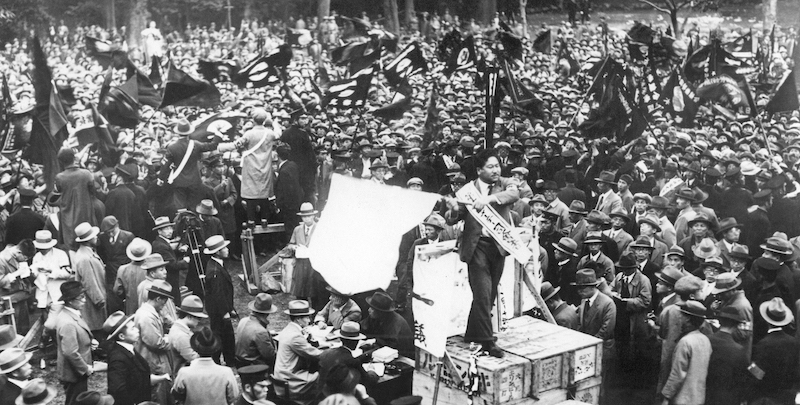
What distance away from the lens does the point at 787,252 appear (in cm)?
919

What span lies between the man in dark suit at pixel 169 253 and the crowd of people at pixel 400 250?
3cm

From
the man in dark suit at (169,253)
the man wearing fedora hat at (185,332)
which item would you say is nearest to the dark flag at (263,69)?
the man in dark suit at (169,253)

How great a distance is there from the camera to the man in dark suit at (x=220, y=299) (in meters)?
9.62

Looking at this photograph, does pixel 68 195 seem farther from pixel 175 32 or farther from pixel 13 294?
pixel 175 32

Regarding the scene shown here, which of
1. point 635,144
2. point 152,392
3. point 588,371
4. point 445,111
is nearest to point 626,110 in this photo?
point 635,144

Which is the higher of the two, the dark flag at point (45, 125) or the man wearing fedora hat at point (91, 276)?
the dark flag at point (45, 125)

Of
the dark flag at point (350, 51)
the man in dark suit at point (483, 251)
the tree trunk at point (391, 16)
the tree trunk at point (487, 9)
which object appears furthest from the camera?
the tree trunk at point (487, 9)

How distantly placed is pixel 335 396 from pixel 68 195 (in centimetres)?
719

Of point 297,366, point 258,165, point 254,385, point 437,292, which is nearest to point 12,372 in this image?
point 254,385

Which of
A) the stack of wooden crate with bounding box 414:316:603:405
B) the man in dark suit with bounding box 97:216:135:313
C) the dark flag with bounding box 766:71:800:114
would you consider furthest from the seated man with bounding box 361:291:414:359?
the dark flag with bounding box 766:71:800:114

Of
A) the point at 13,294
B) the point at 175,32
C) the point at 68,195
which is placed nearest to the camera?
the point at 13,294

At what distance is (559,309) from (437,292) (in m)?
1.99

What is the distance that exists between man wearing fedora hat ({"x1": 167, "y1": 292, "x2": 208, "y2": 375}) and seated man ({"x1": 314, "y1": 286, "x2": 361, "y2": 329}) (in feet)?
4.37

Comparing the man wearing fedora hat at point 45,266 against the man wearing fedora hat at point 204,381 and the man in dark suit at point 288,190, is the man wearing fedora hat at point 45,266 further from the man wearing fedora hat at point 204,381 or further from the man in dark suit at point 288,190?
the man in dark suit at point 288,190
